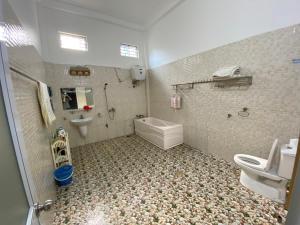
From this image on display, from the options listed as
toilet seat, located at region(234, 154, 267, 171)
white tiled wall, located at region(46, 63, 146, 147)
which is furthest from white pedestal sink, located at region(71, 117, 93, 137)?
toilet seat, located at region(234, 154, 267, 171)

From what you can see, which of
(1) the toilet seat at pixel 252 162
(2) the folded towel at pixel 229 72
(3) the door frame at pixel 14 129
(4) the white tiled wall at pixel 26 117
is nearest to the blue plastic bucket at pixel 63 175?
(4) the white tiled wall at pixel 26 117

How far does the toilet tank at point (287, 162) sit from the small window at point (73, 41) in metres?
4.47

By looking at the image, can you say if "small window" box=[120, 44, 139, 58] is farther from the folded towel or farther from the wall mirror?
the folded towel

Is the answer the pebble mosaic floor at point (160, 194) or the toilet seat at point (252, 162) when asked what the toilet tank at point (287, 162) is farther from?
the pebble mosaic floor at point (160, 194)

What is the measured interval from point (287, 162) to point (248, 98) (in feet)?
3.29

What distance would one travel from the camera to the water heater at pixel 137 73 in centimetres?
412

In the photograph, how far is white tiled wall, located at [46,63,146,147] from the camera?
11.0 feet

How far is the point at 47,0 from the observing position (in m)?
2.93

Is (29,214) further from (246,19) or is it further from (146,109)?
(146,109)

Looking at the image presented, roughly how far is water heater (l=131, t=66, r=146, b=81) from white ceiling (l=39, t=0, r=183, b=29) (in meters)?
1.35

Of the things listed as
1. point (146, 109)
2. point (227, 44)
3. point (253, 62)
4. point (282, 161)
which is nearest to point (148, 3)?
point (227, 44)

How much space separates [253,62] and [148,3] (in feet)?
8.85

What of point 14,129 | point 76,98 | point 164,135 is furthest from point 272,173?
point 76,98

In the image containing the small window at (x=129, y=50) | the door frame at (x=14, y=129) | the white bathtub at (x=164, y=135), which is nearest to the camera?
the door frame at (x=14, y=129)
